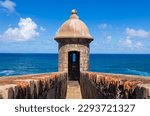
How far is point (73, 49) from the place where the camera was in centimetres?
1430

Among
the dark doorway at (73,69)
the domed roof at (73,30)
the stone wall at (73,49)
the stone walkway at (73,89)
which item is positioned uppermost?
the domed roof at (73,30)

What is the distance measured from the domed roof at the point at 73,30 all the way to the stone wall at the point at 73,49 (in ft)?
0.74

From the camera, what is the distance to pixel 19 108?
2.62m

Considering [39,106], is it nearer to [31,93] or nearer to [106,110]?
[106,110]

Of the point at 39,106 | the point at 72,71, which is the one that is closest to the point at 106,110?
the point at 39,106

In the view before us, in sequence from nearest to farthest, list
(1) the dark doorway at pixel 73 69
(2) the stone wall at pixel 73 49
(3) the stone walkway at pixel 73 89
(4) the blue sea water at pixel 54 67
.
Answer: (3) the stone walkway at pixel 73 89 < (2) the stone wall at pixel 73 49 < (1) the dark doorway at pixel 73 69 < (4) the blue sea water at pixel 54 67

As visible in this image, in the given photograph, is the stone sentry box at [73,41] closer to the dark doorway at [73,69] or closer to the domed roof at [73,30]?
the domed roof at [73,30]

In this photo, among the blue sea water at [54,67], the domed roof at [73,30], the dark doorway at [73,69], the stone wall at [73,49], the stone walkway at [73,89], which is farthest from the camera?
the blue sea water at [54,67]

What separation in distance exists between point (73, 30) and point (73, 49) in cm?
97

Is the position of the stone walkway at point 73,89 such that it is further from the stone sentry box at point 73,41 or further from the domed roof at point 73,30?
the domed roof at point 73,30

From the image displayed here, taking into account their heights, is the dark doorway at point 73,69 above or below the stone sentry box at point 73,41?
below

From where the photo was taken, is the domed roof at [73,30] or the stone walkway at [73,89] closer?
the stone walkway at [73,89]

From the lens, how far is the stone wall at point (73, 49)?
14.3 metres

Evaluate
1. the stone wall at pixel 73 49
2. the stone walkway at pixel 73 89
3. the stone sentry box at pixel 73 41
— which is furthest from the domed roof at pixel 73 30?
the stone walkway at pixel 73 89
